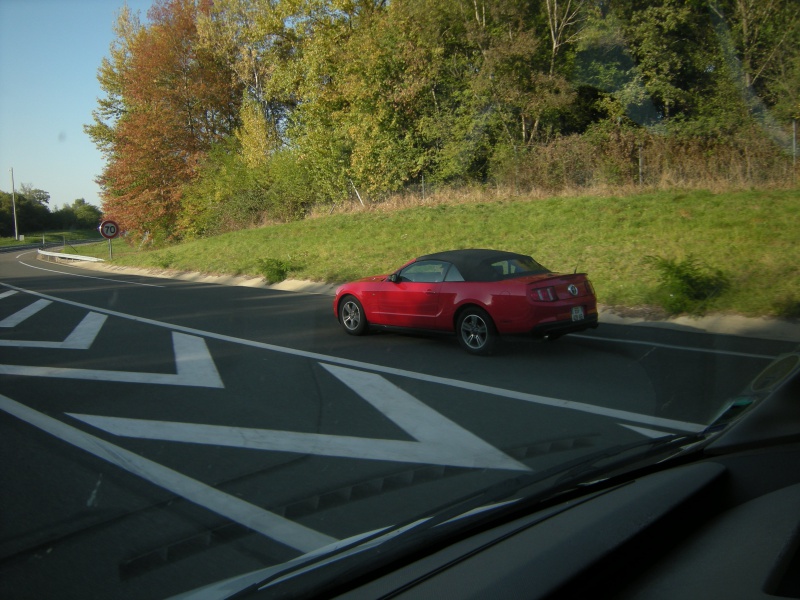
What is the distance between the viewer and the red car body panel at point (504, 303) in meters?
8.92

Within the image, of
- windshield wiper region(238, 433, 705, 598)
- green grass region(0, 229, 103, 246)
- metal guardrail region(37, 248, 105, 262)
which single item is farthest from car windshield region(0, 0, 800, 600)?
green grass region(0, 229, 103, 246)

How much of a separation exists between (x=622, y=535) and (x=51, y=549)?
3.28 meters

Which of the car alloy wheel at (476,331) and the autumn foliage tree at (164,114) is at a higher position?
the autumn foliage tree at (164,114)

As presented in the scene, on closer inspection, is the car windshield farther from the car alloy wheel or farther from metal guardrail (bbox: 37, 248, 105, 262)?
metal guardrail (bbox: 37, 248, 105, 262)

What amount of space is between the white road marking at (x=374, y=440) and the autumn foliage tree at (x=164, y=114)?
39.3 m

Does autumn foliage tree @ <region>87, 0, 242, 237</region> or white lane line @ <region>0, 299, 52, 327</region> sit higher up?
autumn foliage tree @ <region>87, 0, 242, 237</region>

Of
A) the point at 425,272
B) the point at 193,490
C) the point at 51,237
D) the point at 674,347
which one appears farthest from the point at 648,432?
the point at 51,237

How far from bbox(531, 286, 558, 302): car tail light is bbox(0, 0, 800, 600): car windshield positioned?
33 mm

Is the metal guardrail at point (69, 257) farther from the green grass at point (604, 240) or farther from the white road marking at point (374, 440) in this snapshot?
the white road marking at point (374, 440)

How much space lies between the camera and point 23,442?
5.93 meters

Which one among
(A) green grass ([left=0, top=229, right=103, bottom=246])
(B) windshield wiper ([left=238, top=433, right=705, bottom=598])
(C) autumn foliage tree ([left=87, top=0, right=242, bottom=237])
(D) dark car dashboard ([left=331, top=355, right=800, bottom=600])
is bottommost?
(B) windshield wiper ([left=238, top=433, right=705, bottom=598])

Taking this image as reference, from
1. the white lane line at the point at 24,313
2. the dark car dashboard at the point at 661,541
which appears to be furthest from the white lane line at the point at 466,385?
the dark car dashboard at the point at 661,541

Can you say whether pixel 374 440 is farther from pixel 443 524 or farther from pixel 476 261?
pixel 476 261

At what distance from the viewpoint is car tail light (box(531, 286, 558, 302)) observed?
8.92 meters
